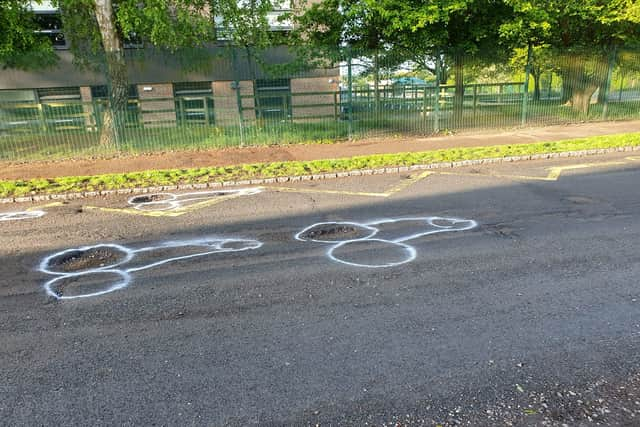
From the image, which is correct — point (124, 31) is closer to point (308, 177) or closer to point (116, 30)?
point (116, 30)

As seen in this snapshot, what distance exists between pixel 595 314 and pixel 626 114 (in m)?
17.9

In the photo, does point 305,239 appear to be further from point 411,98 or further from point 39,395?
point 411,98

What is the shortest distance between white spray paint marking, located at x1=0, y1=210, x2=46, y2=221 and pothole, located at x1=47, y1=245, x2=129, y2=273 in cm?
242

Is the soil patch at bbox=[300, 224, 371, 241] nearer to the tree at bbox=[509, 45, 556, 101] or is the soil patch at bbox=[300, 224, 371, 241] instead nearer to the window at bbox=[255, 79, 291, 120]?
the window at bbox=[255, 79, 291, 120]

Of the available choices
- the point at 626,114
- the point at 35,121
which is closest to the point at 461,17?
the point at 626,114

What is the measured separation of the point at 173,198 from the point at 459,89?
11.2m

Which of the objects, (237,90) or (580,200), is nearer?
(580,200)

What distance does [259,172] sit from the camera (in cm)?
988

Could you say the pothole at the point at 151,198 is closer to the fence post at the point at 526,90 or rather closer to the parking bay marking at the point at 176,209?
the parking bay marking at the point at 176,209

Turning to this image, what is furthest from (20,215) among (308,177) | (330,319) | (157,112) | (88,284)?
(157,112)

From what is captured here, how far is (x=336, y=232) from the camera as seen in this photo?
5.97 meters

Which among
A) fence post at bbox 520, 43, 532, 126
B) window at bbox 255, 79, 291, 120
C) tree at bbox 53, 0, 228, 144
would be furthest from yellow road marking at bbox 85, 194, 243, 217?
fence post at bbox 520, 43, 532, 126

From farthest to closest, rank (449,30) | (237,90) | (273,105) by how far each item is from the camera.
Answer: (449,30), (273,105), (237,90)

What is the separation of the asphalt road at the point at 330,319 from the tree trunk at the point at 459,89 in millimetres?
9390
